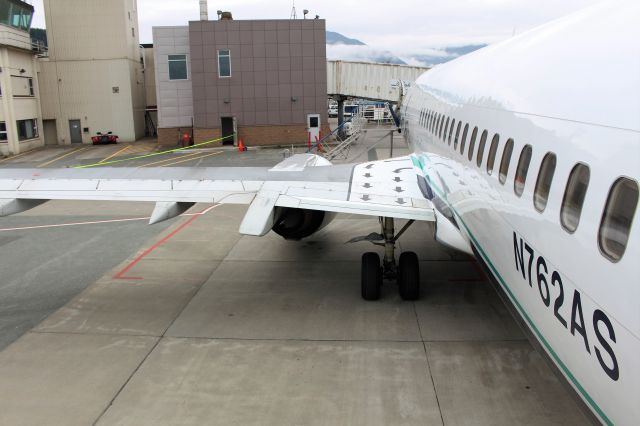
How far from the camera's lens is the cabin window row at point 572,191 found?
3590 mm

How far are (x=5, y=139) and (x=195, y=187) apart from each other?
32.4m

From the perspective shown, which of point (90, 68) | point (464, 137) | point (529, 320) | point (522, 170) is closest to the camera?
point (529, 320)

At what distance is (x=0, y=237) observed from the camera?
15391 mm

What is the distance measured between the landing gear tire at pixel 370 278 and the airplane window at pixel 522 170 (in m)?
4.78

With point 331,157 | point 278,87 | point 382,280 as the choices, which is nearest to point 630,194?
point 382,280

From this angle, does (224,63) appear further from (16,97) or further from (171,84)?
(16,97)

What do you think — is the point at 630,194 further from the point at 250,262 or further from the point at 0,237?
the point at 0,237

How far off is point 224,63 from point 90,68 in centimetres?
1170

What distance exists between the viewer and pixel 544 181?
196 inches

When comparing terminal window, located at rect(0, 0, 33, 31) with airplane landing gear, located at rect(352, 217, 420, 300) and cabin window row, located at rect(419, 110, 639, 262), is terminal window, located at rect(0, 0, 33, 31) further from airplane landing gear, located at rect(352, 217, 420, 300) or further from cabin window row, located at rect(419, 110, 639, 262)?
cabin window row, located at rect(419, 110, 639, 262)

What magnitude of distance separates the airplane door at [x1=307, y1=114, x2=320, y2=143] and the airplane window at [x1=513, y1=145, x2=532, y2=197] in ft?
111

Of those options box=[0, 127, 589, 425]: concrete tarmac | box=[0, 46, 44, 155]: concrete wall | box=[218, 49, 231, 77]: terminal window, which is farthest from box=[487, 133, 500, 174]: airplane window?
box=[0, 46, 44, 155]: concrete wall

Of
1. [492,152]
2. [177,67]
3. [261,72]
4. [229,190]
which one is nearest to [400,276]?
[229,190]

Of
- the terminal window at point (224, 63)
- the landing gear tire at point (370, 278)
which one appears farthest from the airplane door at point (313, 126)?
the landing gear tire at point (370, 278)
